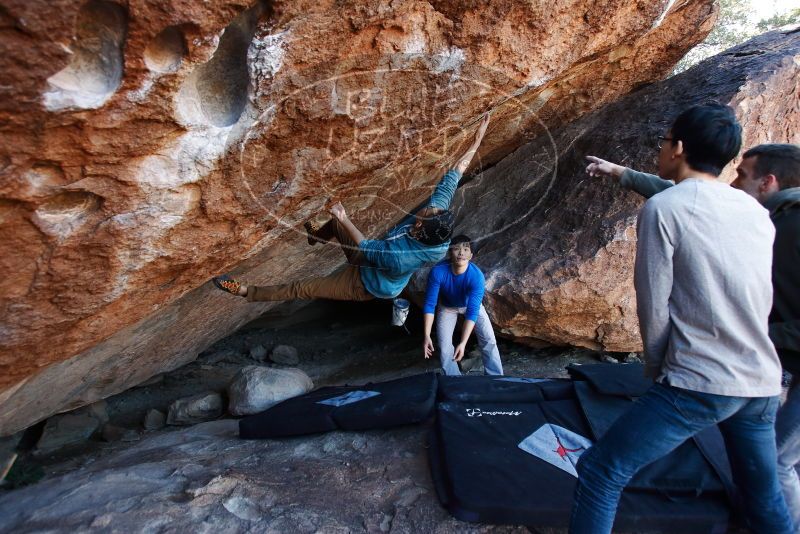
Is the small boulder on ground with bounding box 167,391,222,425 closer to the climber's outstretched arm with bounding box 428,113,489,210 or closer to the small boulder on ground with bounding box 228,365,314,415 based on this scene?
the small boulder on ground with bounding box 228,365,314,415

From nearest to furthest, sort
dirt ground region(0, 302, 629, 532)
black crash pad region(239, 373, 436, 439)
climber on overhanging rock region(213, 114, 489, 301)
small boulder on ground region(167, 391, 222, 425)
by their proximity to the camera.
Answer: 1. dirt ground region(0, 302, 629, 532)
2. black crash pad region(239, 373, 436, 439)
3. climber on overhanging rock region(213, 114, 489, 301)
4. small boulder on ground region(167, 391, 222, 425)

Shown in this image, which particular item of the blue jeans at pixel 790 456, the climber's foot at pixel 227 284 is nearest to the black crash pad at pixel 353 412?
the climber's foot at pixel 227 284

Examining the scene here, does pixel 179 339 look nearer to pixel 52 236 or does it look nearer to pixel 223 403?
pixel 223 403

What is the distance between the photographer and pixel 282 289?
144 inches

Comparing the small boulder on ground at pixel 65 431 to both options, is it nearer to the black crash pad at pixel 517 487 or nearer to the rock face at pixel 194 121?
the rock face at pixel 194 121

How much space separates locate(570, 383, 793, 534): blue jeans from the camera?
1612 millimetres

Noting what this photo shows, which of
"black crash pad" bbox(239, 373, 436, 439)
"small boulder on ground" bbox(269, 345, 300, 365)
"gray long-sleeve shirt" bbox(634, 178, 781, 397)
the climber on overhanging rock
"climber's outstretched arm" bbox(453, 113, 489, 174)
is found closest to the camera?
"gray long-sleeve shirt" bbox(634, 178, 781, 397)

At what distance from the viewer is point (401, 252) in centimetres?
333

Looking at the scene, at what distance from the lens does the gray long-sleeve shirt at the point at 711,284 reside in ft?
5.11

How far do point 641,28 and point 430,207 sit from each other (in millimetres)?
1812

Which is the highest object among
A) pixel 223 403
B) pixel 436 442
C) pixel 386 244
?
pixel 386 244

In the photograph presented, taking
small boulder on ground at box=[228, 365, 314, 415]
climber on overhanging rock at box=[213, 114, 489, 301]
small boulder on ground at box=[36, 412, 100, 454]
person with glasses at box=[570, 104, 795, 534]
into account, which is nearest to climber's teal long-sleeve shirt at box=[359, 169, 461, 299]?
climber on overhanging rock at box=[213, 114, 489, 301]

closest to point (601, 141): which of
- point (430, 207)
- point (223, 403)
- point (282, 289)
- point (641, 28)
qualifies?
point (641, 28)

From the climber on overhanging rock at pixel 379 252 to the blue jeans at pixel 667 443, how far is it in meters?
1.74
